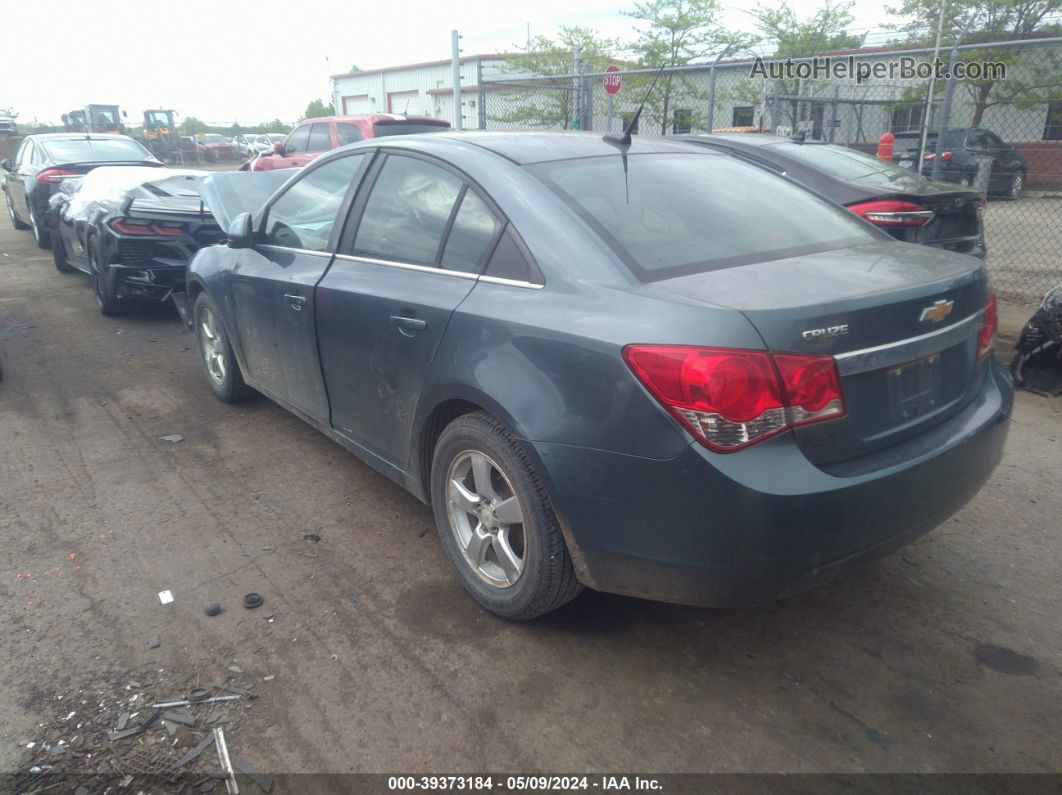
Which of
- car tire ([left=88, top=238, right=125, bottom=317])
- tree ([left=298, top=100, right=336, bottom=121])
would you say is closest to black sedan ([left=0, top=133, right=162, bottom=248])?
car tire ([left=88, top=238, right=125, bottom=317])

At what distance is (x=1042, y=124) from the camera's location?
16.2 meters

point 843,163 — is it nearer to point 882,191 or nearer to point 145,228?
point 882,191

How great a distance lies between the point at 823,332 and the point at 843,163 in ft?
16.7

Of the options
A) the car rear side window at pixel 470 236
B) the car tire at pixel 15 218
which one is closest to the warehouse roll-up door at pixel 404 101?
the car tire at pixel 15 218

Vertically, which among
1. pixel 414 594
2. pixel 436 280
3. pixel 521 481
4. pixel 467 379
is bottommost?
pixel 414 594


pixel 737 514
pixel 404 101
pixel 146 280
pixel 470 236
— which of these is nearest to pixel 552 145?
pixel 470 236

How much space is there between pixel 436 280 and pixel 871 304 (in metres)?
1.53

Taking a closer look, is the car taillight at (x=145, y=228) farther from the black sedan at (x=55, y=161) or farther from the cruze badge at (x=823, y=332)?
the cruze badge at (x=823, y=332)

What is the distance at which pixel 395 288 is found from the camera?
10.4 feet

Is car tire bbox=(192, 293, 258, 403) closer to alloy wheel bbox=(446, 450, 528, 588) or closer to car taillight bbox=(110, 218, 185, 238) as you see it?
car taillight bbox=(110, 218, 185, 238)

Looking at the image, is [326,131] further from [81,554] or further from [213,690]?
[213,690]

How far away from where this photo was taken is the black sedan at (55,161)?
431 inches

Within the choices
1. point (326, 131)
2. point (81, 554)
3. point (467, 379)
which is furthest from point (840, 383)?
point (326, 131)

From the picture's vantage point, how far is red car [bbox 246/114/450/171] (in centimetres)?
1298
